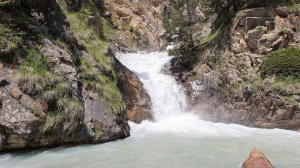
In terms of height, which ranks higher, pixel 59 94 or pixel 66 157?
pixel 59 94

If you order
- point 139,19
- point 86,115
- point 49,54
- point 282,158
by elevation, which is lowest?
point 282,158

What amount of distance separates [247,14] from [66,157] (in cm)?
1535

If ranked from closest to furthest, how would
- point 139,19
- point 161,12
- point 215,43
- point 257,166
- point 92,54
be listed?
point 257,166, point 92,54, point 215,43, point 139,19, point 161,12

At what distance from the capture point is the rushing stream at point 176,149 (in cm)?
1298

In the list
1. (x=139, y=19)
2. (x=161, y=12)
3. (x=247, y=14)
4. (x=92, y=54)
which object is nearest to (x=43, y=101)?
(x=92, y=54)

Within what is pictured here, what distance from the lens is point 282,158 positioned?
44.7ft

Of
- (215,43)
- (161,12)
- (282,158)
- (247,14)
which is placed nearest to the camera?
(282,158)

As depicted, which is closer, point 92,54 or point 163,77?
point 92,54

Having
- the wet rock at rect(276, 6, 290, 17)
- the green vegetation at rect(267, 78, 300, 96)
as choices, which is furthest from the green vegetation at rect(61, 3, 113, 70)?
the wet rock at rect(276, 6, 290, 17)

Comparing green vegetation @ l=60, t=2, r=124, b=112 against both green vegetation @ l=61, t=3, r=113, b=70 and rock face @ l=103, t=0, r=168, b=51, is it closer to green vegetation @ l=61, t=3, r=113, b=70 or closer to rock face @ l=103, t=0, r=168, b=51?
green vegetation @ l=61, t=3, r=113, b=70

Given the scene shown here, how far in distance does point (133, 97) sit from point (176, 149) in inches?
331

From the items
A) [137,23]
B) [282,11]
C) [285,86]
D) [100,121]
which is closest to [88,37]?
[100,121]

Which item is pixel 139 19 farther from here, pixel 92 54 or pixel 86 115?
pixel 86 115

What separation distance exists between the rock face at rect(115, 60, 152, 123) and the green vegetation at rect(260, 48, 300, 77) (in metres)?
7.31
